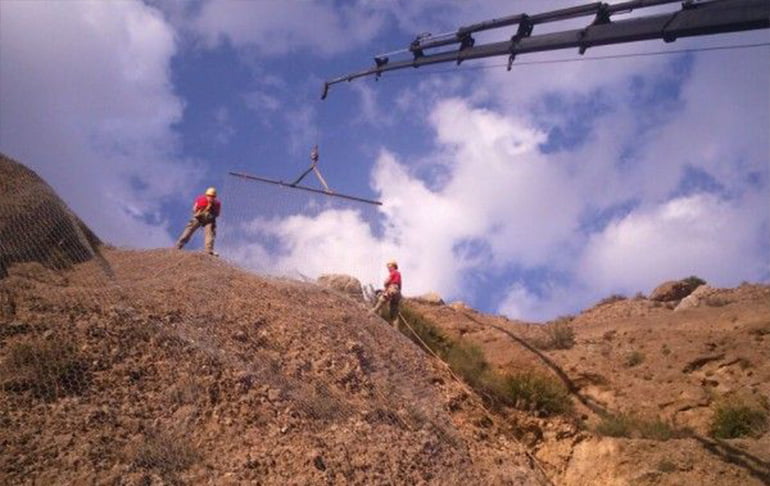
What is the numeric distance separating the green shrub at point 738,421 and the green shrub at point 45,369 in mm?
11187

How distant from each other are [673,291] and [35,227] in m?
22.7

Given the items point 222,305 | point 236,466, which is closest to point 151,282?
point 222,305

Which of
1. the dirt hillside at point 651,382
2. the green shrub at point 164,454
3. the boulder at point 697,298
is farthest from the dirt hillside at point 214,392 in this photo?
the boulder at point 697,298

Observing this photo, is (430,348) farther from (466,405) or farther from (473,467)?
(473,467)

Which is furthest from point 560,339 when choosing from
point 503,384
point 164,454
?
point 164,454

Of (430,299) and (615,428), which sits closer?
(615,428)

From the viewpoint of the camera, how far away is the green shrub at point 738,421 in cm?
1245

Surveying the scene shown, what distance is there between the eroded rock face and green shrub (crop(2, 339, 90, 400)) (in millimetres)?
3459

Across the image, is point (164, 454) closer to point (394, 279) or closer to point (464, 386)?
point (464, 386)

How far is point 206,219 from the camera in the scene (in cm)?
1628

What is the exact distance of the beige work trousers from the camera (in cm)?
1622

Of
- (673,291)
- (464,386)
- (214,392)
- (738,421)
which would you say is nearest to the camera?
(214,392)

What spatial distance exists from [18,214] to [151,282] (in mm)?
3306

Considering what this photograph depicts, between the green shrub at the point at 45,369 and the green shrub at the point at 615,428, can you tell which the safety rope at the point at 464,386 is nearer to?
the green shrub at the point at 615,428
